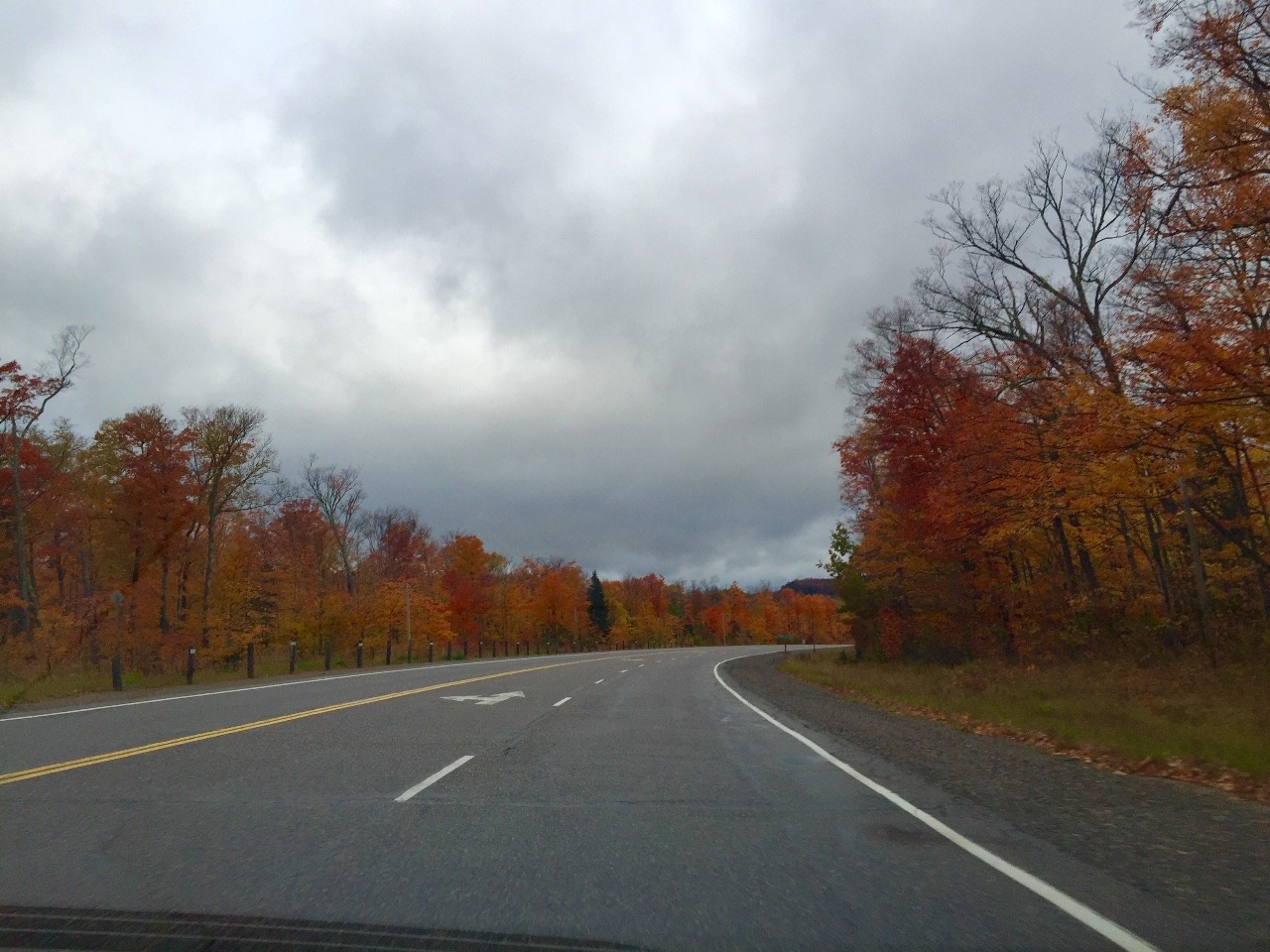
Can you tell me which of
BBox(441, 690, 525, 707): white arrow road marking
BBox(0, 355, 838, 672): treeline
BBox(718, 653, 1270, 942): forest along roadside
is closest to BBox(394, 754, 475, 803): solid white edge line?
BBox(718, 653, 1270, 942): forest along roadside

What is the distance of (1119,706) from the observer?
15.5 meters

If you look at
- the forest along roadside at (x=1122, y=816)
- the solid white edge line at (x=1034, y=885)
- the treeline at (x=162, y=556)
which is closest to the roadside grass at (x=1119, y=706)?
the forest along roadside at (x=1122, y=816)

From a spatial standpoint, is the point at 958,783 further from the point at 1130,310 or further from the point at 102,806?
the point at 1130,310

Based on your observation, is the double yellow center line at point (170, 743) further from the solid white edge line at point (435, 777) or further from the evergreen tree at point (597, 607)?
the evergreen tree at point (597, 607)

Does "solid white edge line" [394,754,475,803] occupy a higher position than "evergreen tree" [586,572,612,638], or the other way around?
"evergreen tree" [586,572,612,638]

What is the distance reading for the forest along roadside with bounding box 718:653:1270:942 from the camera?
5430 mm

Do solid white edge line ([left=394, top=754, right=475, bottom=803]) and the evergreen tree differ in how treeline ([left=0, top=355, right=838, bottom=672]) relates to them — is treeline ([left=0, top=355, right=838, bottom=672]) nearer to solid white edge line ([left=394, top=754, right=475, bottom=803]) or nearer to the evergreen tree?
solid white edge line ([left=394, top=754, right=475, bottom=803])

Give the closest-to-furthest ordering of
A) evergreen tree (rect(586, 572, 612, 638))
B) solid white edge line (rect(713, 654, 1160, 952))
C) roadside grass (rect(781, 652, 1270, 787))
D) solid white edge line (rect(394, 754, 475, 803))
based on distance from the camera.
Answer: solid white edge line (rect(713, 654, 1160, 952)) → solid white edge line (rect(394, 754, 475, 803)) → roadside grass (rect(781, 652, 1270, 787)) → evergreen tree (rect(586, 572, 612, 638))

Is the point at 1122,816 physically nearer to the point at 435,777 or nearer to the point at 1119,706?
the point at 435,777

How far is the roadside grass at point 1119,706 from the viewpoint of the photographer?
10.8 m

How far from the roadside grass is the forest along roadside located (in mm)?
931

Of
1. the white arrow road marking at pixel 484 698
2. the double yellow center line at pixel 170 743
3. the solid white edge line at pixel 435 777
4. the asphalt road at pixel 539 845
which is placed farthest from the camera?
the white arrow road marking at pixel 484 698

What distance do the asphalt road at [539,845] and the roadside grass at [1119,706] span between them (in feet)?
13.1

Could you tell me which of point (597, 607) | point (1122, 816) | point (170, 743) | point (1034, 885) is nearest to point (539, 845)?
point (1034, 885)
